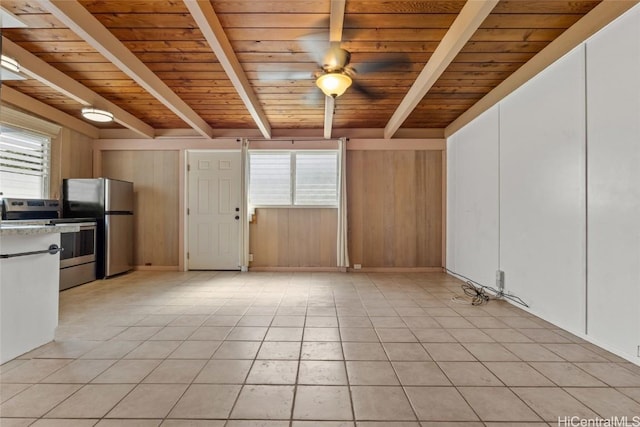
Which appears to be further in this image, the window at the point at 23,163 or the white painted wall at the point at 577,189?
the window at the point at 23,163

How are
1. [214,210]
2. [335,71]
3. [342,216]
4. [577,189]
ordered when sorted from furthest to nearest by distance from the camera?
[214,210], [342,216], [335,71], [577,189]

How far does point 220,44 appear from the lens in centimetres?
237

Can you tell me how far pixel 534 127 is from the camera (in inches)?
111

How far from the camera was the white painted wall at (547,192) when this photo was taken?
7.68 ft

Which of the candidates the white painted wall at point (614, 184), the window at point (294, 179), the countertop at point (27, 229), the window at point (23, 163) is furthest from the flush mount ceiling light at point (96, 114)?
the white painted wall at point (614, 184)

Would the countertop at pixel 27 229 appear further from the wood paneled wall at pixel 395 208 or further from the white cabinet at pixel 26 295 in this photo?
the wood paneled wall at pixel 395 208

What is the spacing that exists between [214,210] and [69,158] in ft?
7.45

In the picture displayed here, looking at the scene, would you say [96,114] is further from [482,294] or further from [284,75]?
[482,294]

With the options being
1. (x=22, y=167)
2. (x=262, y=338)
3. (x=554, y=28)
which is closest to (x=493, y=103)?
(x=554, y=28)

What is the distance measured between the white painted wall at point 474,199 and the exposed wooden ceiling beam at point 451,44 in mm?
1074

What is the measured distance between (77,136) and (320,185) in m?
4.01

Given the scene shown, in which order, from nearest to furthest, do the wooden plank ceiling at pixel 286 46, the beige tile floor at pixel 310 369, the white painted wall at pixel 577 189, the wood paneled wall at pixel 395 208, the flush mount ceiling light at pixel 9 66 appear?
1. the beige tile floor at pixel 310 369
2. the white painted wall at pixel 577 189
3. the wooden plank ceiling at pixel 286 46
4. the flush mount ceiling light at pixel 9 66
5. the wood paneled wall at pixel 395 208

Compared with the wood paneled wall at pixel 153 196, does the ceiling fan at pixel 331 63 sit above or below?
above

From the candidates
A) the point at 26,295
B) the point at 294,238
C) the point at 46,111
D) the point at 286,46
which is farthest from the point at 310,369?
the point at 46,111
